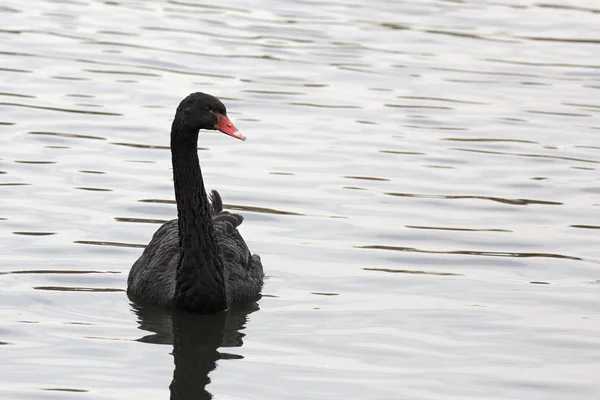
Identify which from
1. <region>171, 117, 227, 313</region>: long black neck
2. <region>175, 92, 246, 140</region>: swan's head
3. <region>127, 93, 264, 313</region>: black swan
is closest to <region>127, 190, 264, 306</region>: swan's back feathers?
<region>127, 93, 264, 313</region>: black swan

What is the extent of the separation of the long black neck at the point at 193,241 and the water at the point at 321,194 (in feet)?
0.48

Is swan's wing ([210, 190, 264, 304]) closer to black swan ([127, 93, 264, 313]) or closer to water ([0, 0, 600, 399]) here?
black swan ([127, 93, 264, 313])

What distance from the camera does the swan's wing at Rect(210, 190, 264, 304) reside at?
9.48 metres

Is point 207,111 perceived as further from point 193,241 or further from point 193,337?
point 193,337

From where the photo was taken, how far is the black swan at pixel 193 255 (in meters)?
9.20

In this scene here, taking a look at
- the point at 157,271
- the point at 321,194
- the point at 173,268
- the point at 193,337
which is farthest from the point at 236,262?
the point at 321,194

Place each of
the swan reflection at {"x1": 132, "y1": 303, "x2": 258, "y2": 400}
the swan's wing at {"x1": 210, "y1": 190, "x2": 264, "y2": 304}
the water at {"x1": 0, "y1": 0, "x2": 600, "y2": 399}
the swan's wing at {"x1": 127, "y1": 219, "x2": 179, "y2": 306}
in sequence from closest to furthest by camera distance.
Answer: the swan reflection at {"x1": 132, "y1": 303, "x2": 258, "y2": 400} → the water at {"x1": 0, "y1": 0, "x2": 600, "y2": 399} → the swan's wing at {"x1": 127, "y1": 219, "x2": 179, "y2": 306} → the swan's wing at {"x1": 210, "y1": 190, "x2": 264, "y2": 304}

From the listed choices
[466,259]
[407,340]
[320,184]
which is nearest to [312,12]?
[320,184]

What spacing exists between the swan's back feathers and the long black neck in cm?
14

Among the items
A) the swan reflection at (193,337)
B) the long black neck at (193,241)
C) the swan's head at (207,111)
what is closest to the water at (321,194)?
the swan reflection at (193,337)

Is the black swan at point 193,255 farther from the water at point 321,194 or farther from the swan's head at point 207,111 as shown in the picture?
the water at point 321,194

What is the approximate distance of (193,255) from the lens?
30.3ft

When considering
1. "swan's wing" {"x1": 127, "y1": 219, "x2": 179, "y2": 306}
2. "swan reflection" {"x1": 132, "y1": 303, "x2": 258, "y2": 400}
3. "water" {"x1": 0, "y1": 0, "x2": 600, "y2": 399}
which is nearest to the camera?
"swan reflection" {"x1": 132, "y1": 303, "x2": 258, "y2": 400}

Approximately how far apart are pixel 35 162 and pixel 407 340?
16.5ft
